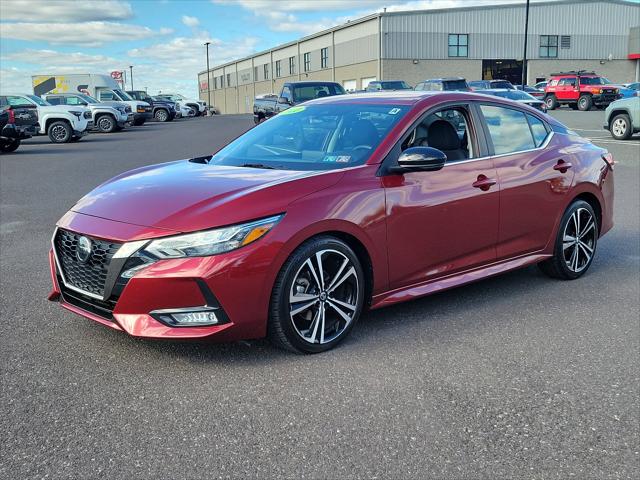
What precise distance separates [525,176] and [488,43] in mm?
59824

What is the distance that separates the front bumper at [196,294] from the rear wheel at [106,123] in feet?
100

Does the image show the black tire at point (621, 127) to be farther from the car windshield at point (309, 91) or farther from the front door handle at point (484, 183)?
the front door handle at point (484, 183)

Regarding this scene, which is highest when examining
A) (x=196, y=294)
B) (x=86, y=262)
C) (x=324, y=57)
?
(x=324, y=57)

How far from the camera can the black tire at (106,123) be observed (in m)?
32.5

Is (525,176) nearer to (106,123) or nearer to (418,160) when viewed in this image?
(418,160)

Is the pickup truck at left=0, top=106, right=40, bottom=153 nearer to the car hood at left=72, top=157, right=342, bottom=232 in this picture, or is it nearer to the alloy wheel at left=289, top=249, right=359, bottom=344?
the car hood at left=72, top=157, right=342, bottom=232

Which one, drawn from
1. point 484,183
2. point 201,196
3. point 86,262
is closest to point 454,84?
point 484,183

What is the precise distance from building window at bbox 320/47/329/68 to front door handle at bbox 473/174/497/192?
66524 mm

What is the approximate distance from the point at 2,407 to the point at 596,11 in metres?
69.2

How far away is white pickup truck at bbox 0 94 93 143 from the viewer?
24312mm

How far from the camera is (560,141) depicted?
5777 mm

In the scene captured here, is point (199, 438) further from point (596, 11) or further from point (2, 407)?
point (596, 11)

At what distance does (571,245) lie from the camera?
583 centimetres

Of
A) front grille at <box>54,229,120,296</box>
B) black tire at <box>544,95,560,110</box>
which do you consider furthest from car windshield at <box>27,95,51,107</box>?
black tire at <box>544,95,560,110</box>
